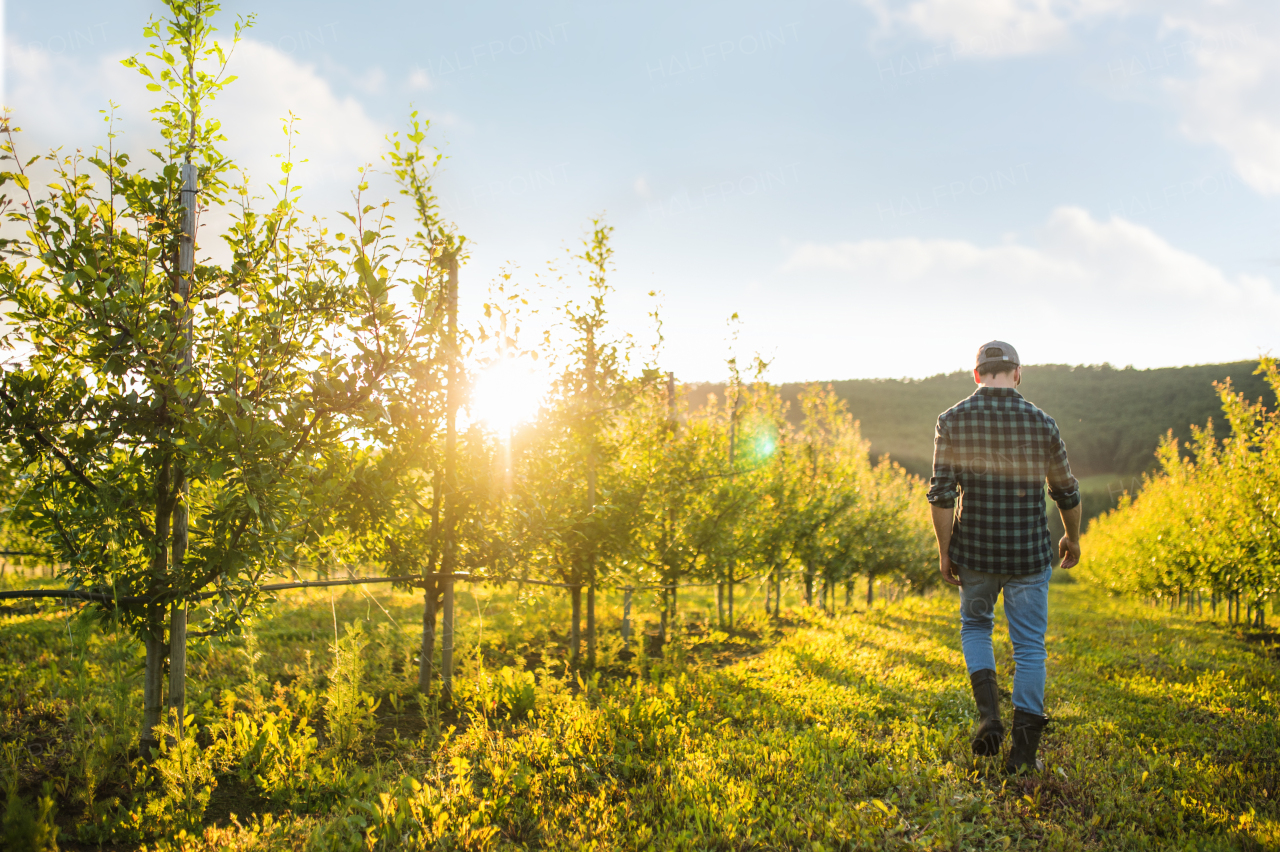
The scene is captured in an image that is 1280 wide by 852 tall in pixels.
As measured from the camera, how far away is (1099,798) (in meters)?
3.19

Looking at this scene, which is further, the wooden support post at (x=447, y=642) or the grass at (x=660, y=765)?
the wooden support post at (x=447, y=642)

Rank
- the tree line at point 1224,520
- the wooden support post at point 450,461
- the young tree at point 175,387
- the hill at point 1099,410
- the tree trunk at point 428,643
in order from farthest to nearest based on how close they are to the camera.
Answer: the hill at point 1099,410
the tree line at point 1224,520
the tree trunk at point 428,643
the wooden support post at point 450,461
the young tree at point 175,387

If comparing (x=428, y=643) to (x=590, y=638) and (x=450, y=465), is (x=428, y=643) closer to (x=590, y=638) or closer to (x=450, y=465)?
(x=450, y=465)

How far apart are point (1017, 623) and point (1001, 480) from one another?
83cm

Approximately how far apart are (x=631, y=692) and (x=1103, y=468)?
344 feet

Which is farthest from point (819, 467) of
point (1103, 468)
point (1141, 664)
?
point (1103, 468)

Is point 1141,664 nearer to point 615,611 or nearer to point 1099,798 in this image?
point 1099,798

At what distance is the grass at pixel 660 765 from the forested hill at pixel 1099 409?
6694 centimetres

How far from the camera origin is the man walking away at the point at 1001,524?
11.8 feet

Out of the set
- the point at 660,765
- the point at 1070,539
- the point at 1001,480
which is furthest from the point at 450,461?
the point at 1070,539

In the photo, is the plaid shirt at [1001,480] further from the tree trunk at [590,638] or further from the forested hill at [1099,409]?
the forested hill at [1099,409]

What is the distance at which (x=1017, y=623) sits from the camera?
12.0 feet

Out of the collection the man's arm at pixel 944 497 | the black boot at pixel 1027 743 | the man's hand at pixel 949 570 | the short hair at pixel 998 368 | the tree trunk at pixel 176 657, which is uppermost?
the short hair at pixel 998 368

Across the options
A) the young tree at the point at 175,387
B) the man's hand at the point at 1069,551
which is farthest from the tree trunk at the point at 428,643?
the man's hand at the point at 1069,551
